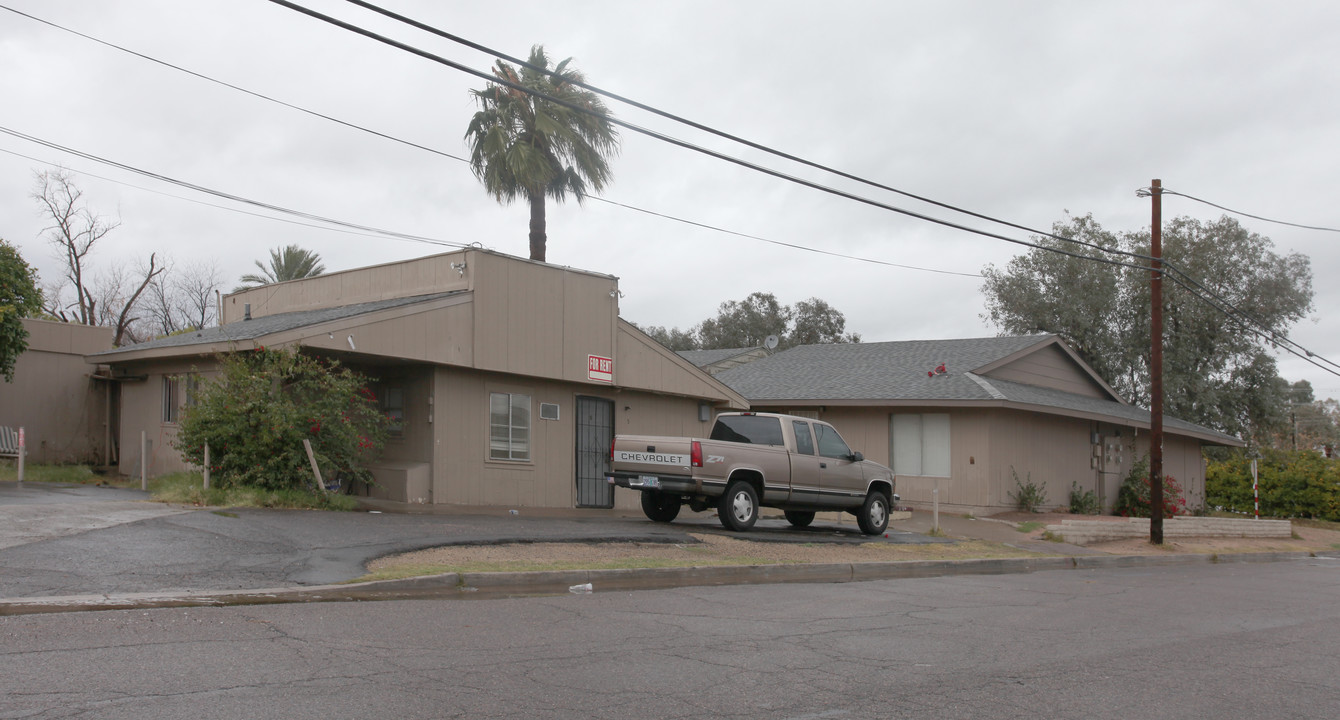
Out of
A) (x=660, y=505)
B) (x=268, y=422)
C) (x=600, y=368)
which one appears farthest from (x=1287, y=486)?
(x=268, y=422)

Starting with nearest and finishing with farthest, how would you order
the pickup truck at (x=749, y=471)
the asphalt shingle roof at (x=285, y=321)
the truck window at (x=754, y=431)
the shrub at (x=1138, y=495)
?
the pickup truck at (x=749, y=471)
the asphalt shingle roof at (x=285, y=321)
the truck window at (x=754, y=431)
the shrub at (x=1138, y=495)

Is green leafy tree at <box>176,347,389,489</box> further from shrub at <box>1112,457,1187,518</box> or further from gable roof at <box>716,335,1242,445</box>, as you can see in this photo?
shrub at <box>1112,457,1187,518</box>

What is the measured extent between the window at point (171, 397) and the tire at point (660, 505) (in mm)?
8415

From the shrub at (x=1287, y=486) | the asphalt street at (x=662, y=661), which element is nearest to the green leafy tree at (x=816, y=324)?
the shrub at (x=1287, y=486)

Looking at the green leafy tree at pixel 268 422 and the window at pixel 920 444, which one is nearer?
the green leafy tree at pixel 268 422

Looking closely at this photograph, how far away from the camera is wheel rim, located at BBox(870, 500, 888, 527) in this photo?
57.9 ft

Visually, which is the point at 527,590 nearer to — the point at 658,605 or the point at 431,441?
the point at 658,605

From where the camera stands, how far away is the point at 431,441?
1672 cm

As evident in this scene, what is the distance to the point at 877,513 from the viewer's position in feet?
58.3

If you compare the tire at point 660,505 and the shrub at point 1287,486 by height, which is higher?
the tire at point 660,505

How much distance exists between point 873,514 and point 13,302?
1614 cm

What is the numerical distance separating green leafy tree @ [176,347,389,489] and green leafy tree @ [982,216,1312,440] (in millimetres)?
34671

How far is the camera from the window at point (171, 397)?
17734mm

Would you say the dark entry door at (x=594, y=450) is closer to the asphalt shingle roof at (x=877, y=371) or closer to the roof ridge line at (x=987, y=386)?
the asphalt shingle roof at (x=877, y=371)
